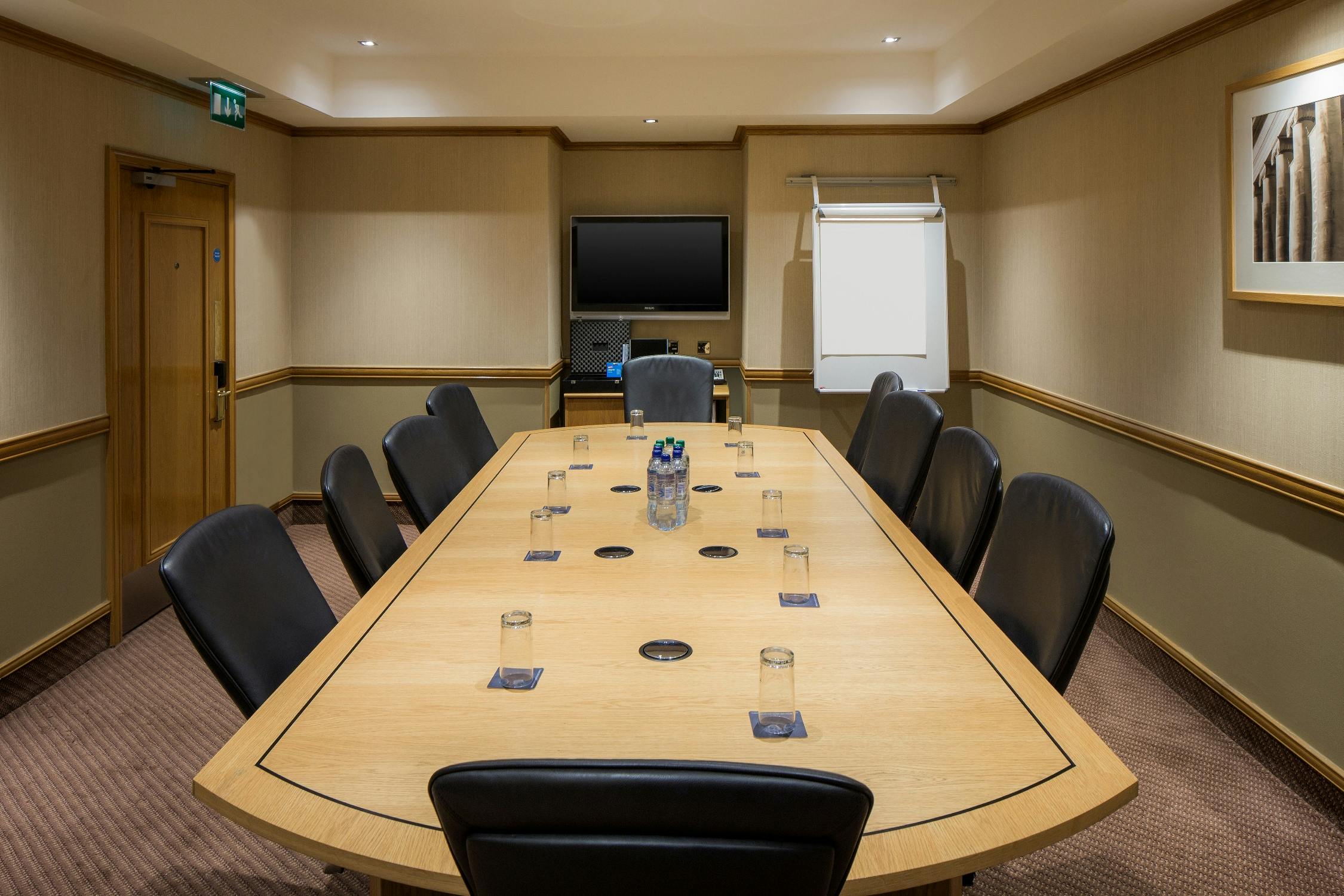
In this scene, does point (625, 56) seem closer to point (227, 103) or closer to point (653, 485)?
point (227, 103)

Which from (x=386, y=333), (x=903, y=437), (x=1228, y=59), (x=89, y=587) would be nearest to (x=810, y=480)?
(x=903, y=437)

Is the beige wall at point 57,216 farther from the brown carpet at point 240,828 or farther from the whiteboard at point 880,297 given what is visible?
the whiteboard at point 880,297

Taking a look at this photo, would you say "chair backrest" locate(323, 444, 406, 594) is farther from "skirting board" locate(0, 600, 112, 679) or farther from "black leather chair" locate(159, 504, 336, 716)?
"skirting board" locate(0, 600, 112, 679)

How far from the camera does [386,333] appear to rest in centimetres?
641

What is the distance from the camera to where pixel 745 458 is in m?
3.77

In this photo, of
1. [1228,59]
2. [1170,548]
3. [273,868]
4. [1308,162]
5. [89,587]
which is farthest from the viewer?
[89,587]

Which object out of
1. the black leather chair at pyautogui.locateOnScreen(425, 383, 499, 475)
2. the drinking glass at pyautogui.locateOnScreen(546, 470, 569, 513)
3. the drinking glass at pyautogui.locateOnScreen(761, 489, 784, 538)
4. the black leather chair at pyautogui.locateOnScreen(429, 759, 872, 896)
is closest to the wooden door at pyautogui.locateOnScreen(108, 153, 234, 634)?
the black leather chair at pyautogui.locateOnScreen(425, 383, 499, 475)

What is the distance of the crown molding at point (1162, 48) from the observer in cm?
328

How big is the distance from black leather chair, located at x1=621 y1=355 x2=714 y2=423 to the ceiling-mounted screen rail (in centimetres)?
149

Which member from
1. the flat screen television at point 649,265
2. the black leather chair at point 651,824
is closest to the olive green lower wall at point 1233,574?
the black leather chair at point 651,824

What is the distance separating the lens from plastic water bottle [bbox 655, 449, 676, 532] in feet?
9.16

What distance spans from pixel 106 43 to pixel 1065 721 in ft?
13.4

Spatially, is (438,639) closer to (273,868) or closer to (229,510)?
(229,510)

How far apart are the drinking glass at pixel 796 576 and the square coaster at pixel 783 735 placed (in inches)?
23.0
